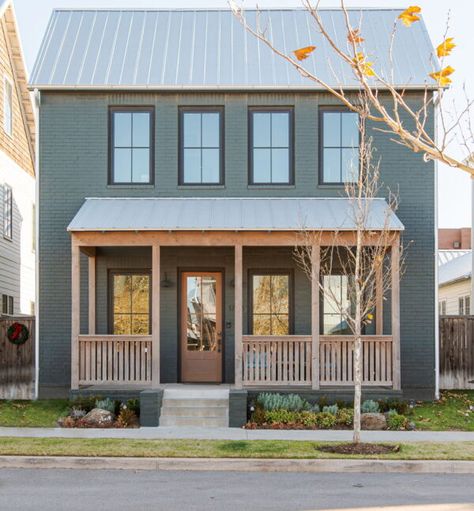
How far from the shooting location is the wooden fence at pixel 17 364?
1773cm

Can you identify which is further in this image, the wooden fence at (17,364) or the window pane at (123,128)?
the window pane at (123,128)

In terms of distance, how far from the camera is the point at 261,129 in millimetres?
17844

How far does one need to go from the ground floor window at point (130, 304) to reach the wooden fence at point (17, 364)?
5.66ft

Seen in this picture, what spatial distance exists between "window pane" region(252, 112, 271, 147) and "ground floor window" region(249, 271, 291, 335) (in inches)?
104

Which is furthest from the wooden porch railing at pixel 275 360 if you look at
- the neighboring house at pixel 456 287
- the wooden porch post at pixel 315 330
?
the neighboring house at pixel 456 287

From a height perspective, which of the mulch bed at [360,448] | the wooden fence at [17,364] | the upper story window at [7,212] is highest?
the upper story window at [7,212]

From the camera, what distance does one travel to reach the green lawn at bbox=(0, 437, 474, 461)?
11812 mm

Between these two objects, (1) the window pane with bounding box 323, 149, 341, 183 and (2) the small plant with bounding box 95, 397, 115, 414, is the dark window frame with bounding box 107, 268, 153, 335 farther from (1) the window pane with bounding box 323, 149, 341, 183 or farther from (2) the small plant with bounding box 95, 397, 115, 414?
(1) the window pane with bounding box 323, 149, 341, 183

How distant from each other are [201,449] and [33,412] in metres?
4.90

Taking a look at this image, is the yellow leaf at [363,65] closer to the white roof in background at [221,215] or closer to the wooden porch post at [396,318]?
the white roof in background at [221,215]

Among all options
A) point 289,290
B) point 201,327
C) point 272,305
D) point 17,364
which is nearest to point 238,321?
point 272,305

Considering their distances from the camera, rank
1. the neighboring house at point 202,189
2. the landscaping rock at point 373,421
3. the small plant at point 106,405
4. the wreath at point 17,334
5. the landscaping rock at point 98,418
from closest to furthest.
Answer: the landscaping rock at point 373,421
the landscaping rock at point 98,418
the small plant at point 106,405
the neighboring house at point 202,189
the wreath at point 17,334

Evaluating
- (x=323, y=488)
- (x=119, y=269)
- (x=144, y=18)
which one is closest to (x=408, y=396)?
(x=119, y=269)

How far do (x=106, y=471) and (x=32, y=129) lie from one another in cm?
1639
